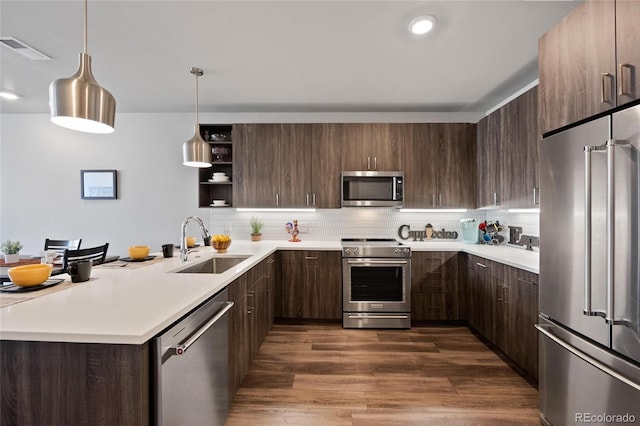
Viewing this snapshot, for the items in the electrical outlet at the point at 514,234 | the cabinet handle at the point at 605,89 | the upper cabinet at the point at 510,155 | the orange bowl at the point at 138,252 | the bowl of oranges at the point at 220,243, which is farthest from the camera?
the electrical outlet at the point at 514,234

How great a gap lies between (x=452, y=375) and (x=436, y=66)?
8.58ft

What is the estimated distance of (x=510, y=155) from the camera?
302cm

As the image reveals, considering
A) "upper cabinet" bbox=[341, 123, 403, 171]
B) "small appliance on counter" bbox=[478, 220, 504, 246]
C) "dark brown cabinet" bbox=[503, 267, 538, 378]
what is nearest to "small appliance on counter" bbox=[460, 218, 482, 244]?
"small appliance on counter" bbox=[478, 220, 504, 246]

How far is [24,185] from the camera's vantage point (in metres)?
4.28

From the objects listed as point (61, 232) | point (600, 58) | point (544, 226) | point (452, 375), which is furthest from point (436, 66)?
point (61, 232)

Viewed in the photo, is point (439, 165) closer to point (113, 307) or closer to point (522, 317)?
point (522, 317)

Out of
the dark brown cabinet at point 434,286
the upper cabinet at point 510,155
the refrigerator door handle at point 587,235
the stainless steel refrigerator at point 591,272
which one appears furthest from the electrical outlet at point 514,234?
the refrigerator door handle at point 587,235

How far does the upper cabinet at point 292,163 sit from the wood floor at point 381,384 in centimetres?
165

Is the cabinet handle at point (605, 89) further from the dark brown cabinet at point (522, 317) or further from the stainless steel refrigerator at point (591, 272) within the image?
the dark brown cabinet at point (522, 317)

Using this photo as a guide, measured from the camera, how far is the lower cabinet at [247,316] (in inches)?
78.5

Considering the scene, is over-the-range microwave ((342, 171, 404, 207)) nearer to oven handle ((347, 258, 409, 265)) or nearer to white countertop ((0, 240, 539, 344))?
oven handle ((347, 258, 409, 265))

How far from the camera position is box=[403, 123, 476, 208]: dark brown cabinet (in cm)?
386

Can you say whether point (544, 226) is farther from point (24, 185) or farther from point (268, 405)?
point (24, 185)

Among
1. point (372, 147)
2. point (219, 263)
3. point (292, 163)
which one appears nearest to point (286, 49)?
point (292, 163)
